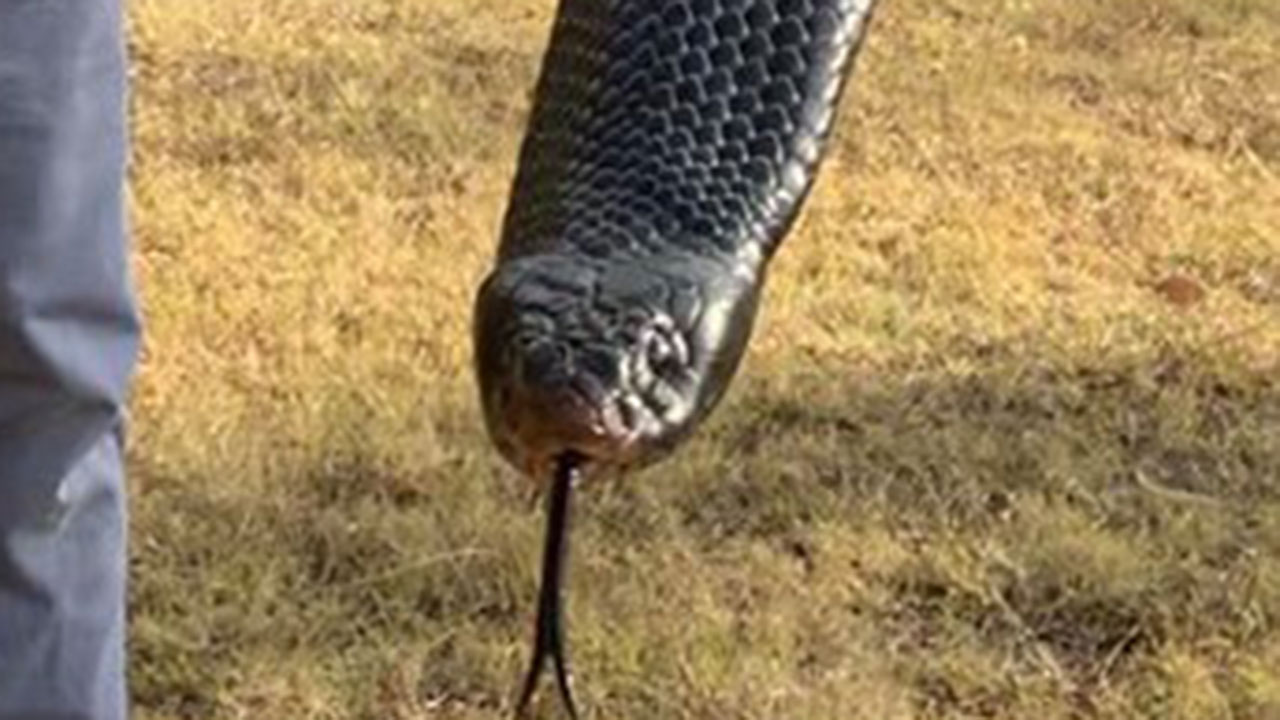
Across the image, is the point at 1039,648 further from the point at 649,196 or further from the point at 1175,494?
the point at 649,196

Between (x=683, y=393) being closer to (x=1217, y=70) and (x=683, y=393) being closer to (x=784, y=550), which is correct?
(x=784, y=550)

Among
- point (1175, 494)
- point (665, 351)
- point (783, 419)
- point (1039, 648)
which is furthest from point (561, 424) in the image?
point (783, 419)

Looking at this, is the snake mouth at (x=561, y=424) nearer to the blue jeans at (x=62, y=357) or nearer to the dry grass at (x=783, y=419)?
the blue jeans at (x=62, y=357)

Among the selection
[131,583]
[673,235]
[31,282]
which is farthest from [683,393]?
[131,583]

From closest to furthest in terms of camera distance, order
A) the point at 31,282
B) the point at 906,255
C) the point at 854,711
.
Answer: the point at 31,282
the point at 854,711
the point at 906,255

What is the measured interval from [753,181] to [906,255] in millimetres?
3979

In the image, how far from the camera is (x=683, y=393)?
1243 millimetres

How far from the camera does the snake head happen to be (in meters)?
1.18

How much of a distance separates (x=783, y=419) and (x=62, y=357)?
2537 mm

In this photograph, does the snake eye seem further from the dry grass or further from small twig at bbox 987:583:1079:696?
small twig at bbox 987:583:1079:696

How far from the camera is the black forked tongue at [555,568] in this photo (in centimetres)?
119

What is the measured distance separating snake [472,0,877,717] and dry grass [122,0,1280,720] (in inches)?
93.2

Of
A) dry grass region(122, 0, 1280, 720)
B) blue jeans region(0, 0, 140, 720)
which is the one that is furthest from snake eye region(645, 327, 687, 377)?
dry grass region(122, 0, 1280, 720)

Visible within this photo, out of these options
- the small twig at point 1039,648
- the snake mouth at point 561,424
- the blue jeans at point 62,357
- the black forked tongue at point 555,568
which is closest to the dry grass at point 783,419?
the small twig at point 1039,648
